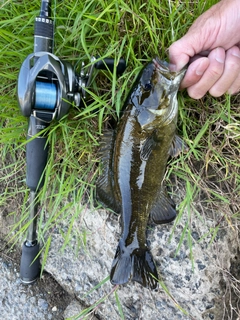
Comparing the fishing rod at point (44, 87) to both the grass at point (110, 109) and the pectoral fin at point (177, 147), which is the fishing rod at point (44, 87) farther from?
the pectoral fin at point (177, 147)

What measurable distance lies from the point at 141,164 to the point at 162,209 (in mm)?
343

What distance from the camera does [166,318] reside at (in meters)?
2.12

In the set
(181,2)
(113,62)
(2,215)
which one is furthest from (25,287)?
(181,2)

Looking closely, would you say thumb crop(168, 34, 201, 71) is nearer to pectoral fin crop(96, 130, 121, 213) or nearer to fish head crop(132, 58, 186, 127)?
fish head crop(132, 58, 186, 127)

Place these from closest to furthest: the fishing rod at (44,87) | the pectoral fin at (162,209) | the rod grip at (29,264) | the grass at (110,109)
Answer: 1. the fishing rod at (44,87)
2. the grass at (110,109)
3. the pectoral fin at (162,209)
4. the rod grip at (29,264)

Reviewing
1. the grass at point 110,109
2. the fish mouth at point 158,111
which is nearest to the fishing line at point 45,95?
the grass at point 110,109

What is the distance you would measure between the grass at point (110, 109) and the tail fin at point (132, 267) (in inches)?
11.1

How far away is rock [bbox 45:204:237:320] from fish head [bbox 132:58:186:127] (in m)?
0.69

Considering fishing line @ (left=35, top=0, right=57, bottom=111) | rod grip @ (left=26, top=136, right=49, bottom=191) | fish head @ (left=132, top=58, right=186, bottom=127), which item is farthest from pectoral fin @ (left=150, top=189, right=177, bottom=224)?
fishing line @ (left=35, top=0, right=57, bottom=111)

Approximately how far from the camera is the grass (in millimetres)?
1863

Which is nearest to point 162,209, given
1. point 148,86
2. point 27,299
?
point 148,86

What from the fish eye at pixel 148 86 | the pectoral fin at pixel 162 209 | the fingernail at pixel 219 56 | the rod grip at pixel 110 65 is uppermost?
the fingernail at pixel 219 56

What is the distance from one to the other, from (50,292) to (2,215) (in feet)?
2.38

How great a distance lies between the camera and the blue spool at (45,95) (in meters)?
1.66
